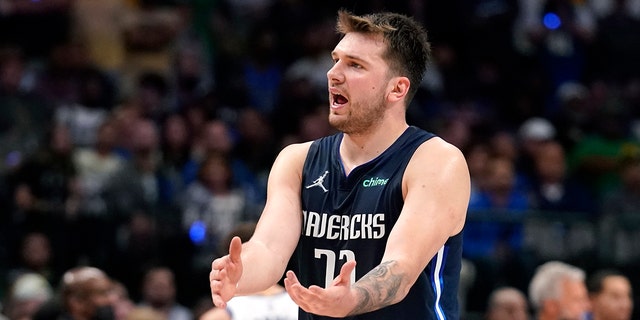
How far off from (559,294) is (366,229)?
18.0 ft

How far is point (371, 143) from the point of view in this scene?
18.4 ft

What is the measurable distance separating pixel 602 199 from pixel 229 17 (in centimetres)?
600

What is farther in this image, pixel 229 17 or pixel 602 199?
pixel 229 17

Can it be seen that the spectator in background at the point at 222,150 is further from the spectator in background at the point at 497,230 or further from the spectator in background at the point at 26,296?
the spectator in background at the point at 26,296

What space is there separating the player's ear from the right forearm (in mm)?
919

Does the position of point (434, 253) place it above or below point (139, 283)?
above

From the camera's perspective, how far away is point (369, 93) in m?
5.44

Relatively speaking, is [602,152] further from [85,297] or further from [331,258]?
[331,258]

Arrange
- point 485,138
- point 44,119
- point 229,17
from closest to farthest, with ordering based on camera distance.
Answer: point 44,119, point 485,138, point 229,17

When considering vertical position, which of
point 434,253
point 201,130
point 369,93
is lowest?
point 201,130

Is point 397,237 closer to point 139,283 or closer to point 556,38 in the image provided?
point 139,283

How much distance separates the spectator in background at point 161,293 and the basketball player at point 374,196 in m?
5.91

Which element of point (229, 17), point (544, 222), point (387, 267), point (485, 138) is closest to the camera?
point (387, 267)

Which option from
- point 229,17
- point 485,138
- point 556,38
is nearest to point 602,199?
point 485,138
